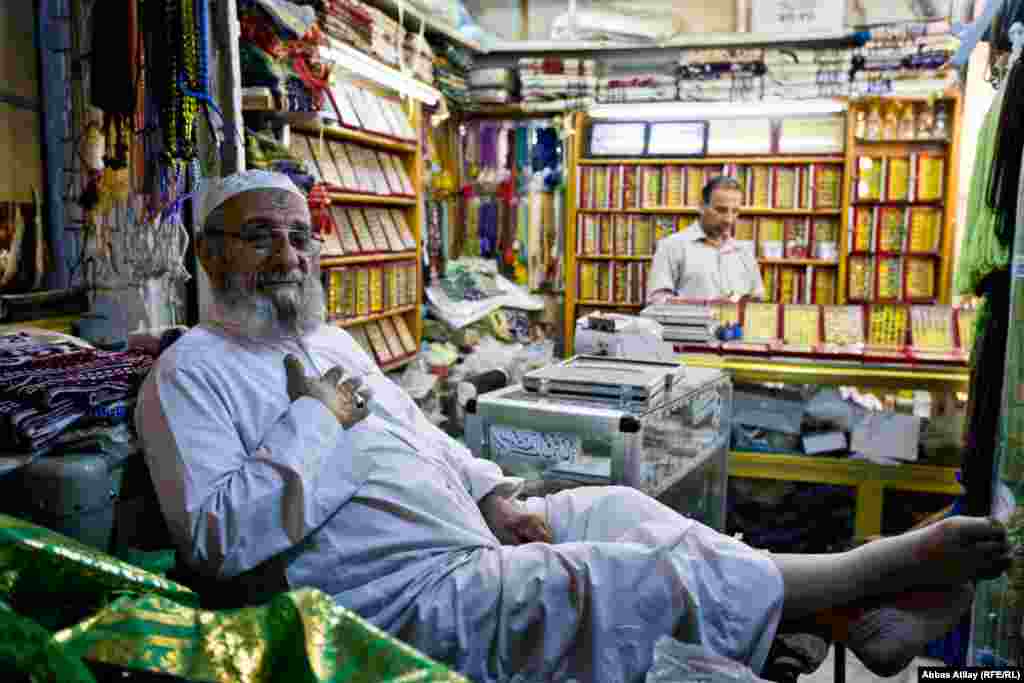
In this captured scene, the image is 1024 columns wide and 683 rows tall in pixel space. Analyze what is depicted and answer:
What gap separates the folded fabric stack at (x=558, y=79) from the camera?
20.4ft

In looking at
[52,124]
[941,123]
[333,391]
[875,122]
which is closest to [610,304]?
[875,122]

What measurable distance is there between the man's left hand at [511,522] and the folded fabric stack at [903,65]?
481 centimetres

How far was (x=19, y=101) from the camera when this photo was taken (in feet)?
7.96

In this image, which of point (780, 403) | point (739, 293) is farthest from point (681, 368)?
point (739, 293)

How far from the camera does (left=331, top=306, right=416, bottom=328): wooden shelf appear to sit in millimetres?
4475

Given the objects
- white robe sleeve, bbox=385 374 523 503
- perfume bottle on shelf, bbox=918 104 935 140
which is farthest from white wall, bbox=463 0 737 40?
white robe sleeve, bbox=385 374 523 503

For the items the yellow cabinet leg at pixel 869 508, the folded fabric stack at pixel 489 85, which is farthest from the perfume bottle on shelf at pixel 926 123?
the yellow cabinet leg at pixel 869 508

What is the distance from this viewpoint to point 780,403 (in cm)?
342

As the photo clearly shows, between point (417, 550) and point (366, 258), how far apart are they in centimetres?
326

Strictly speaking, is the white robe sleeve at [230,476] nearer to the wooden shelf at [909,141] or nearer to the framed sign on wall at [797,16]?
the wooden shelf at [909,141]

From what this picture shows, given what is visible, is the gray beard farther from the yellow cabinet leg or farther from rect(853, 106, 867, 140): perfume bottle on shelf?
rect(853, 106, 867, 140): perfume bottle on shelf

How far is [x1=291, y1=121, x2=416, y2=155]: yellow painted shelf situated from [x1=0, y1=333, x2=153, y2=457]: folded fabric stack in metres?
2.12

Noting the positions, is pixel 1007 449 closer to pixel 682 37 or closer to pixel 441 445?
pixel 441 445

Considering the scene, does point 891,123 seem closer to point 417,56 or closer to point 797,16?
point 797,16
